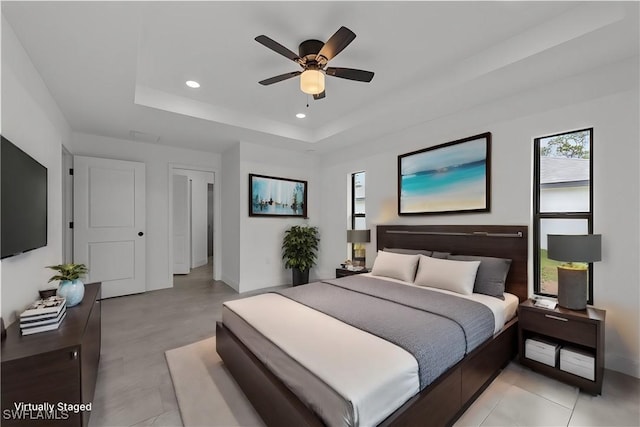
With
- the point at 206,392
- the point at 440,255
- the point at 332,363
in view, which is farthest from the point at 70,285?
the point at 440,255

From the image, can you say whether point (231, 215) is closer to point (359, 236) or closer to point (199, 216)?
point (359, 236)

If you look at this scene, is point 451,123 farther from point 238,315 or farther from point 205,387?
point 205,387

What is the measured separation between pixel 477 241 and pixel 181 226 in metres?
6.21

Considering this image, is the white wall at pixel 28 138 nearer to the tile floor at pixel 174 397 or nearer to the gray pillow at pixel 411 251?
the tile floor at pixel 174 397

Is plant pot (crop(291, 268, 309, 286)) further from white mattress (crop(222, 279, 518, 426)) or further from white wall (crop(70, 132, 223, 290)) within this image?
white mattress (crop(222, 279, 518, 426))

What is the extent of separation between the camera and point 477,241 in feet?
10.4

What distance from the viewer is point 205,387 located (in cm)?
210

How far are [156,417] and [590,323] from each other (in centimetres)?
316

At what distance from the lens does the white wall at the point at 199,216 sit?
7.32m

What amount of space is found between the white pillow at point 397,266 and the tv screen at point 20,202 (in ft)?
10.5

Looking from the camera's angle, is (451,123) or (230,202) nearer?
(451,123)

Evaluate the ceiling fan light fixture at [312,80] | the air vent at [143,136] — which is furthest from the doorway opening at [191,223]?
the ceiling fan light fixture at [312,80]

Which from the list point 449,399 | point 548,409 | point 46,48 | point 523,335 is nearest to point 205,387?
point 449,399

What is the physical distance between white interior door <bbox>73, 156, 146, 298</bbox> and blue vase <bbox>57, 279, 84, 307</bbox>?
262cm
